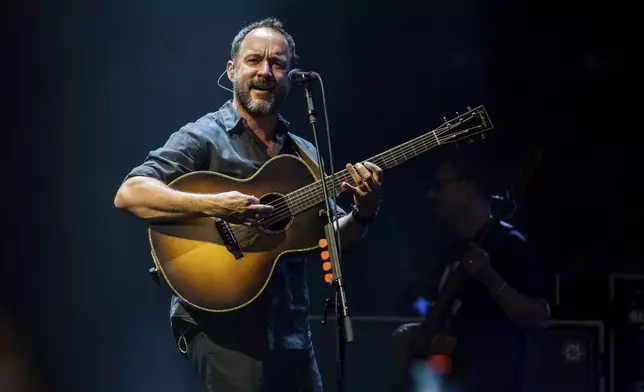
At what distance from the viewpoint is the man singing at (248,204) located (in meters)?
2.66

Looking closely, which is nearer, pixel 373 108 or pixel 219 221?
pixel 219 221

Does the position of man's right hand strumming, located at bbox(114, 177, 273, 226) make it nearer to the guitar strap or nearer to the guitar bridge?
the guitar bridge

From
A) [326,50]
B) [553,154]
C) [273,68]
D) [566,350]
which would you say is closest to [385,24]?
[326,50]

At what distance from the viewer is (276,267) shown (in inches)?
111

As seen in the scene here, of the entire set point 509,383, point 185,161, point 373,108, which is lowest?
point 509,383

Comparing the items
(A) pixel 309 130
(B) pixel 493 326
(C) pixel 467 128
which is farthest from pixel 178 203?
(B) pixel 493 326

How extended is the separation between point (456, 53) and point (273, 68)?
6.75 ft

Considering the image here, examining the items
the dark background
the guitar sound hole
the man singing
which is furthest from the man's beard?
the dark background

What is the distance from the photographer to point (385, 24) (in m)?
4.67

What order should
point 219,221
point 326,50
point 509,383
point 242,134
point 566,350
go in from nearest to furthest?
point 219,221 → point 242,134 → point 509,383 → point 566,350 → point 326,50

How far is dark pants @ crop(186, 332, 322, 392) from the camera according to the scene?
→ 2717 mm

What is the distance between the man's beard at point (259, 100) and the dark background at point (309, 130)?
5.04 ft

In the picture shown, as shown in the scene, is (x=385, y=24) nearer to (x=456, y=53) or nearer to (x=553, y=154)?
(x=456, y=53)

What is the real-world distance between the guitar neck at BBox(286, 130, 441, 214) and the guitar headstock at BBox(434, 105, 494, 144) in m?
0.03
